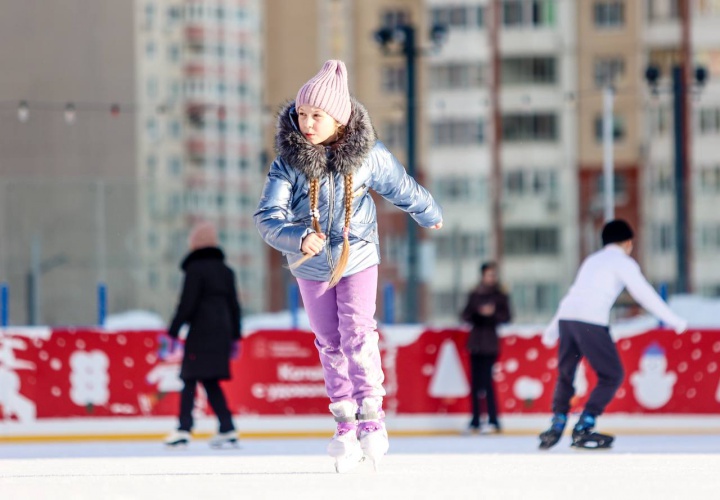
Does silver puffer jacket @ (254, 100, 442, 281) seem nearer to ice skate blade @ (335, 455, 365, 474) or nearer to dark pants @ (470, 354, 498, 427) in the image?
ice skate blade @ (335, 455, 365, 474)

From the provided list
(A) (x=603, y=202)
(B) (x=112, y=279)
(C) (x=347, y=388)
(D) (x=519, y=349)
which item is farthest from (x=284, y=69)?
(C) (x=347, y=388)

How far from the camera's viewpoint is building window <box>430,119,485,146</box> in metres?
56.4

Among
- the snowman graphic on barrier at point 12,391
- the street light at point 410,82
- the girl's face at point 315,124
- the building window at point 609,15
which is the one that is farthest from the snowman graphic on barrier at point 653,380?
the building window at point 609,15

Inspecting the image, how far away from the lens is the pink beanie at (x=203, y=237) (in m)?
10.1

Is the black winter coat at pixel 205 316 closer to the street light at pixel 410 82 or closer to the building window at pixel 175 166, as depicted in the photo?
the street light at pixel 410 82

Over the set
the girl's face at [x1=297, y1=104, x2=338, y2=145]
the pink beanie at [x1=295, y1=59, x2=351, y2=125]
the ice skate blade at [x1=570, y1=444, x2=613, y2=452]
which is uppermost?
the pink beanie at [x1=295, y1=59, x2=351, y2=125]

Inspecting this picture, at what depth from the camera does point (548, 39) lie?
2202 inches

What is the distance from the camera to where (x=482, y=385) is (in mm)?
11984

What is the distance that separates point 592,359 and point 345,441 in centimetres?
301

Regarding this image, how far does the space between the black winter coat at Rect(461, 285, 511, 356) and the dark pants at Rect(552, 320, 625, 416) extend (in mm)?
2720

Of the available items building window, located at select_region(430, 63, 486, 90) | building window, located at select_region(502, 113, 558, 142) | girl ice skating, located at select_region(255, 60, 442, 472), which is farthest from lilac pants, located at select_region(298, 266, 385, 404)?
building window, located at select_region(430, 63, 486, 90)

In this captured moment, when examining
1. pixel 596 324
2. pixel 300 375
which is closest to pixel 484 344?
pixel 300 375

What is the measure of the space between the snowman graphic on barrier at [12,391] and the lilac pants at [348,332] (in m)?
5.95

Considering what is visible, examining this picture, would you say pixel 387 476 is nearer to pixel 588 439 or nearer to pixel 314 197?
pixel 314 197
